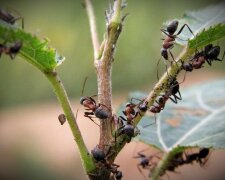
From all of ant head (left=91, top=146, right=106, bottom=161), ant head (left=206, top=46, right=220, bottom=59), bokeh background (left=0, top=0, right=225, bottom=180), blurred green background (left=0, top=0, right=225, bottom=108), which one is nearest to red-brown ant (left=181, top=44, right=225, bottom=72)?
ant head (left=206, top=46, right=220, bottom=59)

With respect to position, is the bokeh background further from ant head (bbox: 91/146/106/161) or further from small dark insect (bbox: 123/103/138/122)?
ant head (bbox: 91/146/106/161)

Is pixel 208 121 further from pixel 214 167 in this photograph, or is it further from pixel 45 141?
pixel 45 141

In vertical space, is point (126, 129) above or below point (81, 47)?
below

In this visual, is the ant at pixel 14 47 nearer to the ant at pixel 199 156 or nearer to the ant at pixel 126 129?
the ant at pixel 126 129

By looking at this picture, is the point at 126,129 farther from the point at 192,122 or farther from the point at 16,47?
the point at 192,122

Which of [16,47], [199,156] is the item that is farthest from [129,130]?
[199,156]

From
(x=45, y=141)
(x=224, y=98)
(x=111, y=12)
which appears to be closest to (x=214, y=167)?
(x=45, y=141)

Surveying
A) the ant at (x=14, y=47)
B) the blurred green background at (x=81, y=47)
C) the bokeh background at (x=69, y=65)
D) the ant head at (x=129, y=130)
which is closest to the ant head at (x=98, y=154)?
the ant head at (x=129, y=130)
